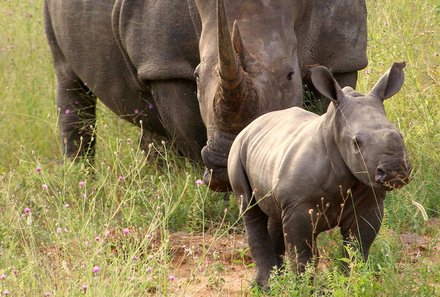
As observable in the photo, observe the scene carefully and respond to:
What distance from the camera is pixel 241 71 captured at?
6.70 metres

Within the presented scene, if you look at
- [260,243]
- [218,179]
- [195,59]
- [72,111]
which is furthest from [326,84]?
[72,111]

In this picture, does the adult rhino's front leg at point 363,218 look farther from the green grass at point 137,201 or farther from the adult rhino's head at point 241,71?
the adult rhino's head at point 241,71

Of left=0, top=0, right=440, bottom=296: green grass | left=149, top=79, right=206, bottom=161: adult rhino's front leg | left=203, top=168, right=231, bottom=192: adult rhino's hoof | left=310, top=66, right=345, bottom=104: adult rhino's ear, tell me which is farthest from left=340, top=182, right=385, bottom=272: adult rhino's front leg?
left=149, top=79, right=206, bottom=161: adult rhino's front leg

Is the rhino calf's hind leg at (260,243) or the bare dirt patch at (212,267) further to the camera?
the rhino calf's hind leg at (260,243)

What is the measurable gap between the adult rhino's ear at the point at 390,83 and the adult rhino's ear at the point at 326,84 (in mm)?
142

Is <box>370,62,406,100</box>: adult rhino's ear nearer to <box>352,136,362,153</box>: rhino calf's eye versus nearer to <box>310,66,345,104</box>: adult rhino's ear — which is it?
<box>310,66,345,104</box>: adult rhino's ear

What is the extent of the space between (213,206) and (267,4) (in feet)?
4.02

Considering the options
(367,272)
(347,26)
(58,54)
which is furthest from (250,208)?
(58,54)

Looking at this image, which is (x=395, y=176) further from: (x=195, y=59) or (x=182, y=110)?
(x=182, y=110)

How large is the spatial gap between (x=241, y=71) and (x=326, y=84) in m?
1.29

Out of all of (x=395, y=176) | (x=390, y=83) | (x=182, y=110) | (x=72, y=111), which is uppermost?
(x=390, y=83)

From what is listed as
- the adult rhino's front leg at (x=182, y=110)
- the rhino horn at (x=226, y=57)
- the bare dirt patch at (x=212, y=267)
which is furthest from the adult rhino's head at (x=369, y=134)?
the adult rhino's front leg at (x=182, y=110)

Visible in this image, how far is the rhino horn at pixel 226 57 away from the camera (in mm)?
6426

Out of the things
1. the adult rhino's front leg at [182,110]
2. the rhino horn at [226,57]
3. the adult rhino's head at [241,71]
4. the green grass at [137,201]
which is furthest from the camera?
the adult rhino's front leg at [182,110]
